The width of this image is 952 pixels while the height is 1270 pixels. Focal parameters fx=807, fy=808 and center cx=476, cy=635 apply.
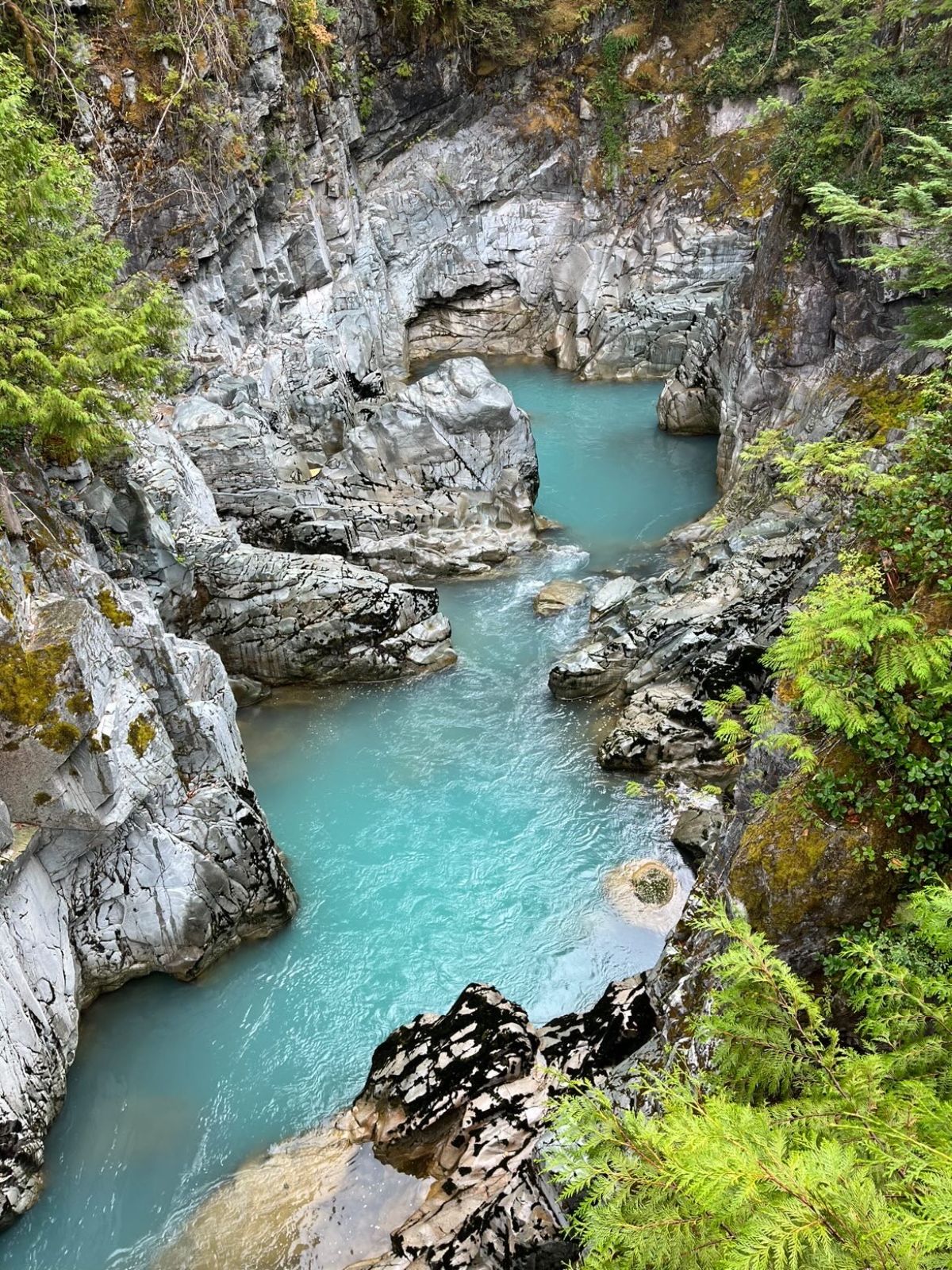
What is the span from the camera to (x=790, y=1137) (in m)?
4.08

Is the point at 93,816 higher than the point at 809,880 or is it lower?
lower

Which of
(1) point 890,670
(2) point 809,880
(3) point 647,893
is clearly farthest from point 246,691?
(1) point 890,670

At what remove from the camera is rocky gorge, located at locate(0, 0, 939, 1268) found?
9047mm

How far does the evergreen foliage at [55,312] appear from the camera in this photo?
9727mm

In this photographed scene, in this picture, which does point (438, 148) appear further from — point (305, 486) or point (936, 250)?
point (936, 250)

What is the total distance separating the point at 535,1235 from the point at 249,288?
79.0 feet

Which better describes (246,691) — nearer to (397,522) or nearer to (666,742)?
(397,522)

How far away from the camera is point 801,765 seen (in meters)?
7.22

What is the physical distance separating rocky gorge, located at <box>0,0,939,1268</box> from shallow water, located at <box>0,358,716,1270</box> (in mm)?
568

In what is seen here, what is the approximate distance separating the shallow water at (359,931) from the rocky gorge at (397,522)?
568 millimetres

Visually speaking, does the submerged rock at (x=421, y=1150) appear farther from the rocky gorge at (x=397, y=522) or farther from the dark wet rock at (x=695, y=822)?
the dark wet rock at (x=695, y=822)

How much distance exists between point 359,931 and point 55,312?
9.64 metres

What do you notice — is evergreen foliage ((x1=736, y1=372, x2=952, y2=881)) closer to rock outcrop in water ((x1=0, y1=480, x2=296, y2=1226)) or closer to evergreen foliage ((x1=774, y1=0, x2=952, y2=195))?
rock outcrop in water ((x1=0, y1=480, x2=296, y2=1226))

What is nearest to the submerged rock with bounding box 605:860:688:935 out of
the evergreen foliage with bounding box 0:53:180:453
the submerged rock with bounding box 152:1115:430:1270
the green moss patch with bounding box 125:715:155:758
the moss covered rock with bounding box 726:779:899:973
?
the submerged rock with bounding box 152:1115:430:1270
